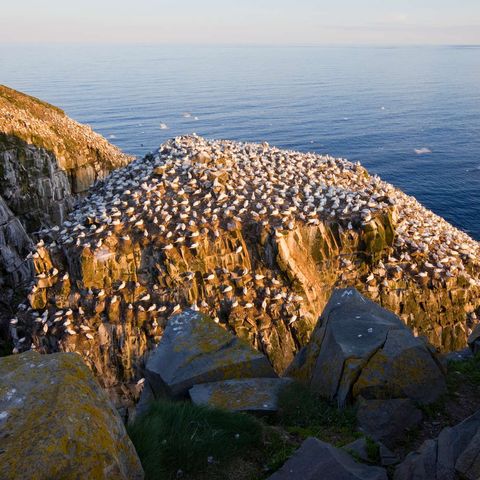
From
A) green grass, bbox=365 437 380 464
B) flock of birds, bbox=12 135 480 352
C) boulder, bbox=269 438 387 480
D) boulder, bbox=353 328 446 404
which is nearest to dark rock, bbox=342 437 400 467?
green grass, bbox=365 437 380 464

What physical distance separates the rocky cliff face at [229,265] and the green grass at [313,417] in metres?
8.19

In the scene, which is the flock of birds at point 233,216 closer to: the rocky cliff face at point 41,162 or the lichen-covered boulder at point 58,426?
the rocky cliff face at point 41,162

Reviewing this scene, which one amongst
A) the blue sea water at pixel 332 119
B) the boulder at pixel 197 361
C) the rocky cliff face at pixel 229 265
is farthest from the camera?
the blue sea water at pixel 332 119

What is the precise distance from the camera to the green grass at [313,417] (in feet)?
28.3

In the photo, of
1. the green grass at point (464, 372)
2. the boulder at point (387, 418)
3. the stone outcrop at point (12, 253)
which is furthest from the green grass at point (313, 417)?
the stone outcrop at point (12, 253)

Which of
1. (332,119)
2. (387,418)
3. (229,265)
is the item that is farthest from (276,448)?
(332,119)

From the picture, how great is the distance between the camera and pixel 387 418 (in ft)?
29.0

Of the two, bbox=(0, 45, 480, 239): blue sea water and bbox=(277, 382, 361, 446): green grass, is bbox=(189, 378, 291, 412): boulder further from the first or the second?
bbox=(0, 45, 480, 239): blue sea water

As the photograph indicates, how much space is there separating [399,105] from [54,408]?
4816 inches

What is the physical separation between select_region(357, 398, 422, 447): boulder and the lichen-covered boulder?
5.16 meters

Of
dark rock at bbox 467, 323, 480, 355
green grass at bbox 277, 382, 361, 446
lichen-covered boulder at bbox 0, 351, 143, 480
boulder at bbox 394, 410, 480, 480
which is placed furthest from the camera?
dark rock at bbox 467, 323, 480, 355

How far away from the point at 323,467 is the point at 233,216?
14.7 meters

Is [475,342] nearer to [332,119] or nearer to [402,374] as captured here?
[402,374]

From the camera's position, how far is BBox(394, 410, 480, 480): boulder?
552cm
